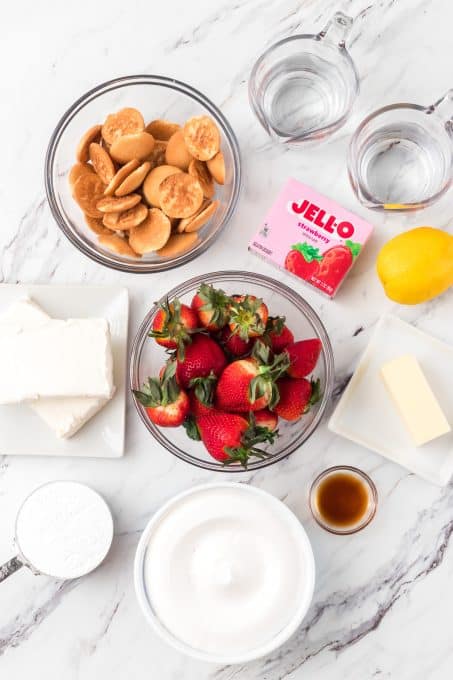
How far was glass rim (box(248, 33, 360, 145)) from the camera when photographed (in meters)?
1.07

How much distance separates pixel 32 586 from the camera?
115 centimetres

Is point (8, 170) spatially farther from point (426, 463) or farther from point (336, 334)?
point (426, 463)

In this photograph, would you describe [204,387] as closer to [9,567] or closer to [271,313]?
[271,313]

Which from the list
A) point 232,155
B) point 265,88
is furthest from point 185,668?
point 265,88

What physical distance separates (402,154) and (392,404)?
0.36m

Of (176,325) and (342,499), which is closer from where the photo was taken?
(176,325)

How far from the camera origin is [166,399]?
97cm

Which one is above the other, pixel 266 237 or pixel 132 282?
pixel 266 237

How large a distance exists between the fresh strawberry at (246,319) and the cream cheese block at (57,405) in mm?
252

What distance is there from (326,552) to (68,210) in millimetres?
613

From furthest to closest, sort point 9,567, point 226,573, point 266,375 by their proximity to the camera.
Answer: point 9,567 → point 226,573 → point 266,375

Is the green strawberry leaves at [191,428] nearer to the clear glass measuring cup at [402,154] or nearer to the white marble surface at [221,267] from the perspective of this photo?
the white marble surface at [221,267]

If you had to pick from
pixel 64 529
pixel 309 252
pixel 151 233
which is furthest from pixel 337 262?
pixel 64 529

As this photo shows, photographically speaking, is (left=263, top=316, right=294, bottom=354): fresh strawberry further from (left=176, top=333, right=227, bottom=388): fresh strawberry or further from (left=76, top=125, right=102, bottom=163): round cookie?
(left=76, top=125, right=102, bottom=163): round cookie
